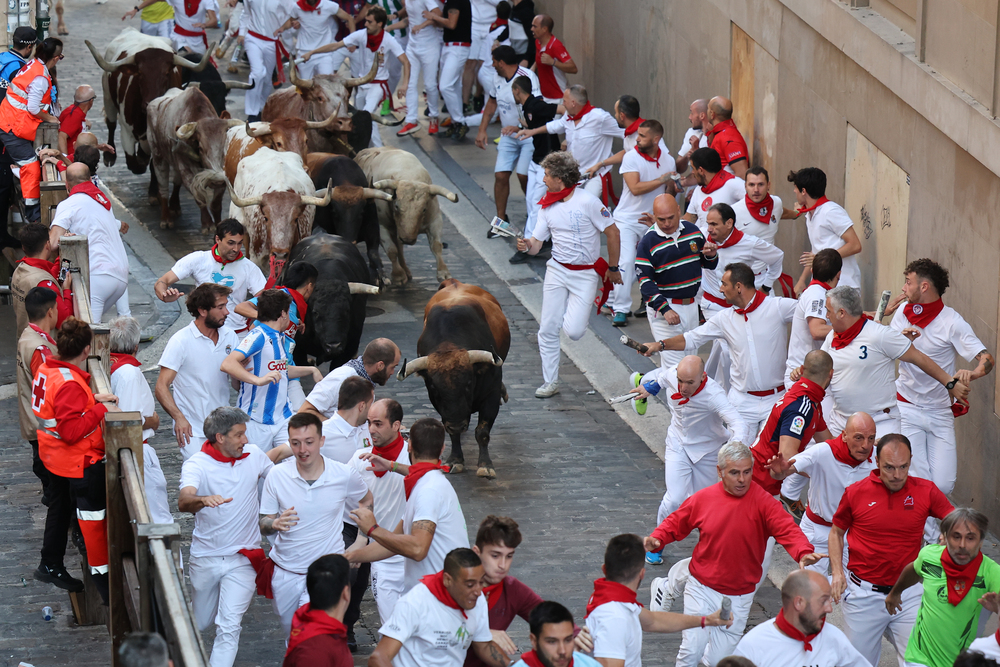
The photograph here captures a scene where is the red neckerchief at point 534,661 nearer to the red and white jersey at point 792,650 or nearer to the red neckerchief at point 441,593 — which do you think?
Result: the red neckerchief at point 441,593

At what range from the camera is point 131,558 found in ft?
24.2

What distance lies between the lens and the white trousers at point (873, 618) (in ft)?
24.2

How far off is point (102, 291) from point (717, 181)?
5.68 metres

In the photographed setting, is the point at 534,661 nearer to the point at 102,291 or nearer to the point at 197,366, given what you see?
the point at 197,366

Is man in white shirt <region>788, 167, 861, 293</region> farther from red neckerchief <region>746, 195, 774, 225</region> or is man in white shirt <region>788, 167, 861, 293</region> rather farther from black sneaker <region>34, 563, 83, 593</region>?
black sneaker <region>34, 563, 83, 593</region>

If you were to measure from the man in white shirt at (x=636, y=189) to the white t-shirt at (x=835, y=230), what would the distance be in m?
2.85

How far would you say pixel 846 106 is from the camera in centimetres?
1192

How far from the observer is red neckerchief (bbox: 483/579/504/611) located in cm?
657

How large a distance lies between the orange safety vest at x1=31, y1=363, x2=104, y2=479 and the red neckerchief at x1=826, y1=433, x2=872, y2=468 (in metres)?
4.40

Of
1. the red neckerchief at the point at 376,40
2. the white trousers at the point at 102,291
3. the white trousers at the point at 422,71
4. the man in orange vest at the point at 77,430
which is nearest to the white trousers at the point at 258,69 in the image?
the red neckerchief at the point at 376,40

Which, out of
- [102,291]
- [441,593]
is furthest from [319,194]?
[441,593]

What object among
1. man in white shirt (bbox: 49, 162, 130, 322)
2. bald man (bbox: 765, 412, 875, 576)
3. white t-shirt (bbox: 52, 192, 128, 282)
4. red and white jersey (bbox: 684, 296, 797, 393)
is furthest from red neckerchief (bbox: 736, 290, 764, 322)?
white t-shirt (bbox: 52, 192, 128, 282)

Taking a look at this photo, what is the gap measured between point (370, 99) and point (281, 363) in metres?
10.9

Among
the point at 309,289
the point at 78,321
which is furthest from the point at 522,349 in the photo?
the point at 78,321
